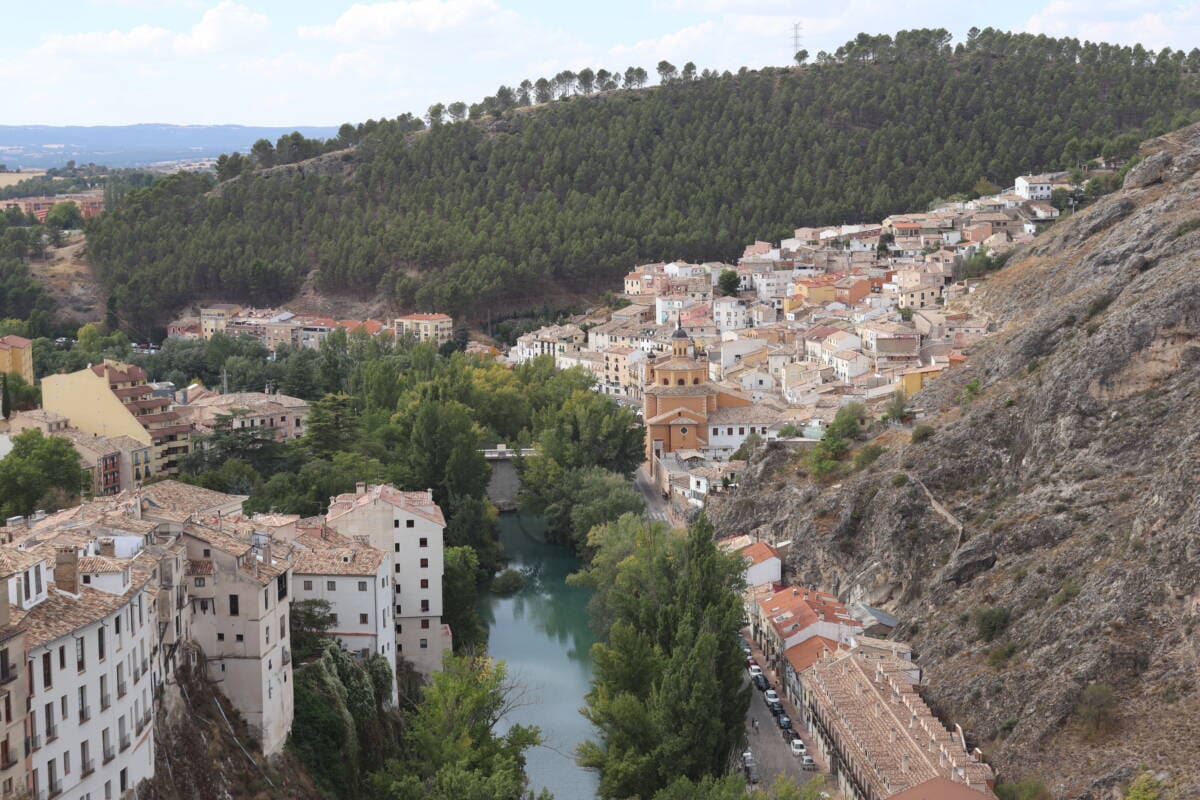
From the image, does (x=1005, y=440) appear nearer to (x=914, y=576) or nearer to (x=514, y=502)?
(x=914, y=576)

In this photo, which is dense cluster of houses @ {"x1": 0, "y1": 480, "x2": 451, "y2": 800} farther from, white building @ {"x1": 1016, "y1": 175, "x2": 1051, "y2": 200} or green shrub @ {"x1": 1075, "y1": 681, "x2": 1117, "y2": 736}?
white building @ {"x1": 1016, "y1": 175, "x2": 1051, "y2": 200}

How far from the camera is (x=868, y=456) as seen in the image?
114 feet

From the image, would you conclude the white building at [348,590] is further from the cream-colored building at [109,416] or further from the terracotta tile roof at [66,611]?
the cream-colored building at [109,416]

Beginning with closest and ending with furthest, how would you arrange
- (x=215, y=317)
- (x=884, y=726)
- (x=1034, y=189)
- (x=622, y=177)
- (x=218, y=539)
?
(x=218, y=539) < (x=884, y=726) < (x=1034, y=189) < (x=215, y=317) < (x=622, y=177)

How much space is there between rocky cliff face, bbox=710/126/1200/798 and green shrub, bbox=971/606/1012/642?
0.10 metres

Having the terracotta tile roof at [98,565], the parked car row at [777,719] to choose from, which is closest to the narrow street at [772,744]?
the parked car row at [777,719]

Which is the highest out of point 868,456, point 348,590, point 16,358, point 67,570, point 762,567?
point 67,570

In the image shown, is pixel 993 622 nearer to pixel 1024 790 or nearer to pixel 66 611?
pixel 1024 790

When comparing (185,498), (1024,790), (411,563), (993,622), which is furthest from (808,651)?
(185,498)

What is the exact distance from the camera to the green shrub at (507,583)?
37.1 m

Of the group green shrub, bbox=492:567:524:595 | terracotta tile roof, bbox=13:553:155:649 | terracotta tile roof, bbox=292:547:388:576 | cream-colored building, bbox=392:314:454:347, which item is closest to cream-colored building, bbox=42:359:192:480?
green shrub, bbox=492:567:524:595

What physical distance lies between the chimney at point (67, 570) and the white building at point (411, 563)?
32.3 ft

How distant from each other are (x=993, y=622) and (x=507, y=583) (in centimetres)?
1405

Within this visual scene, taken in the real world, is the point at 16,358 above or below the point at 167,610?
below
